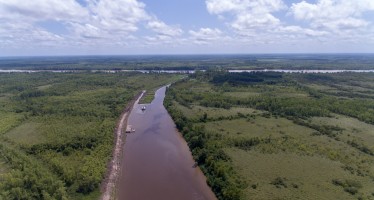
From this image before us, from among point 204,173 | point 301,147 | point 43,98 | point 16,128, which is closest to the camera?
point 204,173

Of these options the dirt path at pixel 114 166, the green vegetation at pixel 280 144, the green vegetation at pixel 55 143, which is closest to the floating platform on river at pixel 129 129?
the dirt path at pixel 114 166

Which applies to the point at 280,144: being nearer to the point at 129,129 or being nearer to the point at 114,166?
the point at 114,166

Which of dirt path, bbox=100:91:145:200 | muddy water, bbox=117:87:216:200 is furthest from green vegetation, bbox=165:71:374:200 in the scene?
dirt path, bbox=100:91:145:200

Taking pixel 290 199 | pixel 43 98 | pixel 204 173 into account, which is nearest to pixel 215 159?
pixel 204 173

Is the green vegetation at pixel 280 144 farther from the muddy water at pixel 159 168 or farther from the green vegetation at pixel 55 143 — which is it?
the green vegetation at pixel 55 143

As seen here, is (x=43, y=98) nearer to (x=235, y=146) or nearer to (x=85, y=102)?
(x=85, y=102)

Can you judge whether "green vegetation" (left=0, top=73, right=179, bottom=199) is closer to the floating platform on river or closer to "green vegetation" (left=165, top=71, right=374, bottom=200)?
the floating platform on river
